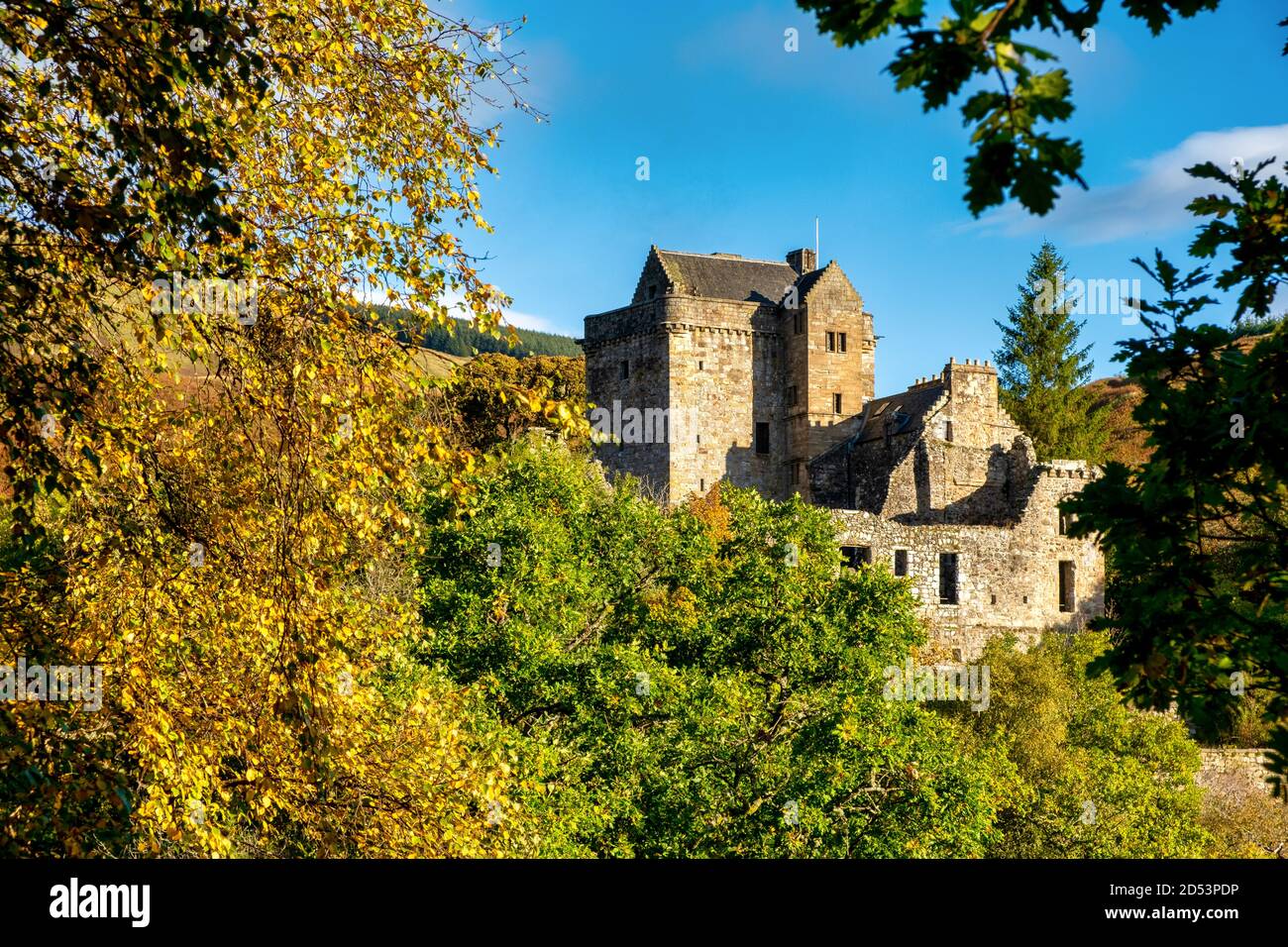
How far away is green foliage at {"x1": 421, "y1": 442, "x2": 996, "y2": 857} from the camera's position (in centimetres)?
2262

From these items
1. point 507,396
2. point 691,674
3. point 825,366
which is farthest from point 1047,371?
point 507,396

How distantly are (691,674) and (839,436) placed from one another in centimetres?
3236

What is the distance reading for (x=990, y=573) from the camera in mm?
44812

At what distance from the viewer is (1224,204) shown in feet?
28.8

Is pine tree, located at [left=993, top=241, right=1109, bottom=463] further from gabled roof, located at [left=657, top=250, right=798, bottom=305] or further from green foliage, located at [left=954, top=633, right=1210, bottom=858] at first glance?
green foliage, located at [left=954, top=633, right=1210, bottom=858]

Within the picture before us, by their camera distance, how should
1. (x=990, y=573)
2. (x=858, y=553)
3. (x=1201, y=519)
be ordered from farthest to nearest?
(x=990, y=573) < (x=858, y=553) < (x=1201, y=519)

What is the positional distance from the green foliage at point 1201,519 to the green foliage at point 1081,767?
72.9 feet

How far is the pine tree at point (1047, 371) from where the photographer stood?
59.7 m

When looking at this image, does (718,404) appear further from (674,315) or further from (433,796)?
(433,796)

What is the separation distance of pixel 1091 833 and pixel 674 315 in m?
32.9

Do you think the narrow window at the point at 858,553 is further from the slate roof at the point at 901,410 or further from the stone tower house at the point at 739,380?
the stone tower house at the point at 739,380

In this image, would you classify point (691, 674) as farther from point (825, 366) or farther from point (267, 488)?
point (825, 366)

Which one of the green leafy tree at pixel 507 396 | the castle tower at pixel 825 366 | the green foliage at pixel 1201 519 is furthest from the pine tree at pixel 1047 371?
the green foliage at pixel 1201 519
